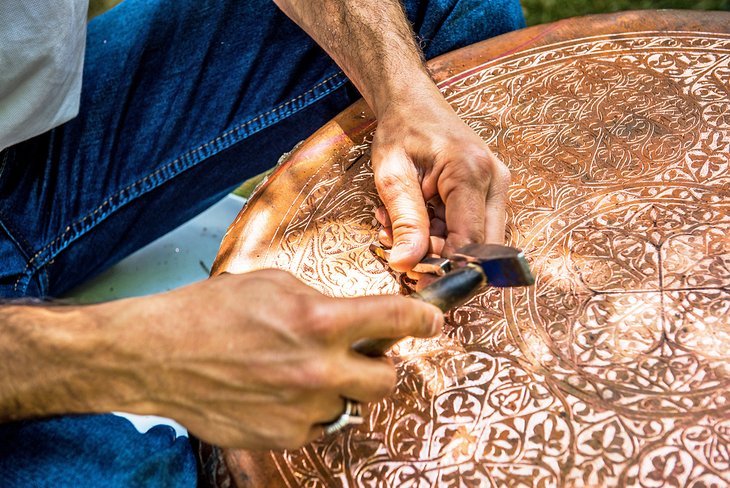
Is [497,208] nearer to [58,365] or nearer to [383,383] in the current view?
[383,383]

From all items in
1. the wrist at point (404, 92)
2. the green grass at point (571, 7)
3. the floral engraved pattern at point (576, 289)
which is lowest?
the green grass at point (571, 7)

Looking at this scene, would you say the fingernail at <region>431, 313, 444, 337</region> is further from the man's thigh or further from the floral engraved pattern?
the man's thigh

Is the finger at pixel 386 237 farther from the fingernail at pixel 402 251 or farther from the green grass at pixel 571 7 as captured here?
the green grass at pixel 571 7

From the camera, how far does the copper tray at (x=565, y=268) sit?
2.54 ft

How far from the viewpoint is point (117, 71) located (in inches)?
53.2

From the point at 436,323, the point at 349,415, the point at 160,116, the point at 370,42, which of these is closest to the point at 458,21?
the point at 370,42

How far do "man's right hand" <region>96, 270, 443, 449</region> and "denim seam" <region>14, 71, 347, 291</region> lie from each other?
676 mm

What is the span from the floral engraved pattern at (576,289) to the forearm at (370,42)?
0.11 metres

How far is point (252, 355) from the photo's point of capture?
66cm

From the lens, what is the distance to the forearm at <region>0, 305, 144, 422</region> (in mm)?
710

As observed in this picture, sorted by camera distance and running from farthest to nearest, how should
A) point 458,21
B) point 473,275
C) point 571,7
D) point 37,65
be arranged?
1. point 571,7
2. point 458,21
3. point 37,65
4. point 473,275

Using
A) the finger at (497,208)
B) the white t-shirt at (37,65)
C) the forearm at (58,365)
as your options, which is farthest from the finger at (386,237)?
the white t-shirt at (37,65)

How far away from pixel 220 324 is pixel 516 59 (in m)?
0.86

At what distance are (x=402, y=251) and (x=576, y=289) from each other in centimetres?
26
